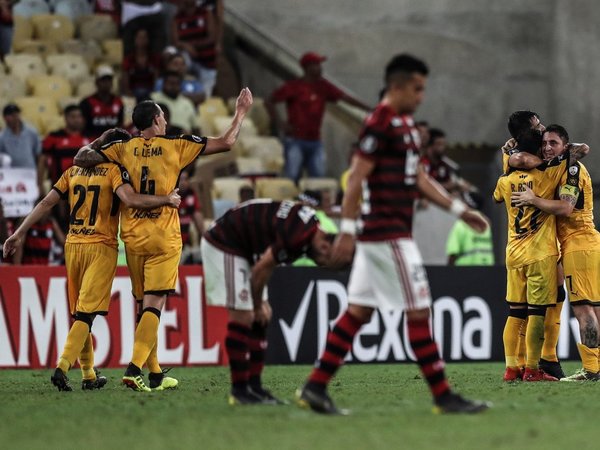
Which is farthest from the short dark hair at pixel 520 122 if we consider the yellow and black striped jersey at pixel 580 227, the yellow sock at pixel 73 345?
the yellow sock at pixel 73 345

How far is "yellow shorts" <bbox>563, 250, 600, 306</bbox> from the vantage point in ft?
37.5

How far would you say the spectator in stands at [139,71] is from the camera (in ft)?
65.1

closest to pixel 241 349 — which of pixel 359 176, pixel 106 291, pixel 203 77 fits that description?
pixel 359 176

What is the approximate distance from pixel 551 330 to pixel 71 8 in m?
12.3

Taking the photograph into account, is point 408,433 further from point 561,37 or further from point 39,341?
point 561,37

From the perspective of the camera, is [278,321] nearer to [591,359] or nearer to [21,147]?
[21,147]

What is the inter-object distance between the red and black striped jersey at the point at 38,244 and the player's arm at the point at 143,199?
6.05 metres

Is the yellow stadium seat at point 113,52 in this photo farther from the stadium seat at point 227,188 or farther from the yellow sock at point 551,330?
the yellow sock at point 551,330

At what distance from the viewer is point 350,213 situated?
7992mm

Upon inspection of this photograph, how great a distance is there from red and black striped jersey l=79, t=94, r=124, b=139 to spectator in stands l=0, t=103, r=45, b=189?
2.58 feet

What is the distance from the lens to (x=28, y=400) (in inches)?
391

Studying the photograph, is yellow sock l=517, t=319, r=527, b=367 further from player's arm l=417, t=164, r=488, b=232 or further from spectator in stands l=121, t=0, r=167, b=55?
spectator in stands l=121, t=0, r=167, b=55

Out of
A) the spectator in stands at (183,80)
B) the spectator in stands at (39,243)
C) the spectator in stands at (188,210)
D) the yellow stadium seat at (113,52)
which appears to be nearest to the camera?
the spectator in stands at (188,210)

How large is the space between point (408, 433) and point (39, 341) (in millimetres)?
8284
